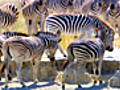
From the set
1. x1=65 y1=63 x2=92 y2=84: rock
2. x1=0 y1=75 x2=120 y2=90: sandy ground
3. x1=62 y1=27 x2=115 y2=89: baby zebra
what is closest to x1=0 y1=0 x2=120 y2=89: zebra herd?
x1=62 y1=27 x2=115 y2=89: baby zebra

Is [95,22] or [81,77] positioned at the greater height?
[95,22]

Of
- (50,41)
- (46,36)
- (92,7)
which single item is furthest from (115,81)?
(92,7)

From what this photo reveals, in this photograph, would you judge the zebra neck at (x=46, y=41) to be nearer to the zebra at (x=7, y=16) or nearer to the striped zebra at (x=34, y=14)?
the zebra at (x=7, y=16)

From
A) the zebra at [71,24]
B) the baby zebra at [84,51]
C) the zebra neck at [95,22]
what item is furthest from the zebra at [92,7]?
the baby zebra at [84,51]

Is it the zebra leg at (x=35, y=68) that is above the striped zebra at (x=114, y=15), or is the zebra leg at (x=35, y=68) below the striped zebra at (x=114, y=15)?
below

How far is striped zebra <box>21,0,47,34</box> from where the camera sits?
44.9 ft

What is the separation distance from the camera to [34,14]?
540 inches

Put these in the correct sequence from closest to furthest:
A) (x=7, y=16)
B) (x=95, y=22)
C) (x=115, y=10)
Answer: (x=95, y=22) → (x=7, y=16) → (x=115, y=10)

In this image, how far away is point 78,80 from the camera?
31.1 feet

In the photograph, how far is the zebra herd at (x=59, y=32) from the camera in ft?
28.3

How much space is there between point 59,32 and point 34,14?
8.76ft

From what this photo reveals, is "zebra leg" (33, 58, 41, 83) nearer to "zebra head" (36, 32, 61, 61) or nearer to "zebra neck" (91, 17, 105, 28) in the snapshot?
"zebra head" (36, 32, 61, 61)

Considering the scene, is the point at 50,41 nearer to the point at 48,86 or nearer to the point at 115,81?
the point at 48,86

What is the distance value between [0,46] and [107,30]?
3.08 m
